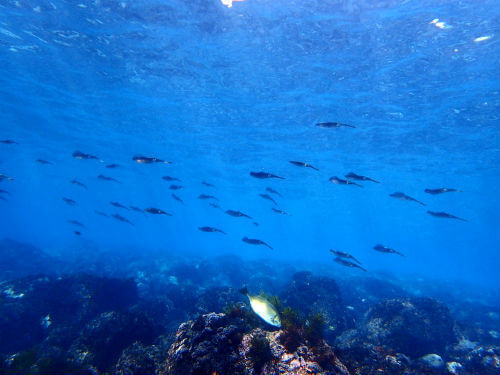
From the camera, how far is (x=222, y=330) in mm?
4426

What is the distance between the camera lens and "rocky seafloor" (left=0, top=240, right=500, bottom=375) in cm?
418

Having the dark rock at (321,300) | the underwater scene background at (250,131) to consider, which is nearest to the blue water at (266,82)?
the underwater scene background at (250,131)

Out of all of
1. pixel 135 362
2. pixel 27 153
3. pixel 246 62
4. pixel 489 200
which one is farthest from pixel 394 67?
pixel 27 153

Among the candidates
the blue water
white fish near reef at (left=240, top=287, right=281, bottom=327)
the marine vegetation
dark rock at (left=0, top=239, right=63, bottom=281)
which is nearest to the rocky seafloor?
the marine vegetation

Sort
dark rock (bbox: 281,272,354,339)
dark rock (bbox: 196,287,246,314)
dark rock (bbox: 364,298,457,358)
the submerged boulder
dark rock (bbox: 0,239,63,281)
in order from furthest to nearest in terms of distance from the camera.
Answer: dark rock (bbox: 0,239,63,281)
dark rock (bbox: 196,287,246,314)
dark rock (bbox: 281,272,354,339)
dark rock (bbox: 364,298,457,358)
the submerged boulder

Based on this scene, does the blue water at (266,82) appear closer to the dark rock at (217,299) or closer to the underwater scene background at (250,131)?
the underwater scene background at (250,131)

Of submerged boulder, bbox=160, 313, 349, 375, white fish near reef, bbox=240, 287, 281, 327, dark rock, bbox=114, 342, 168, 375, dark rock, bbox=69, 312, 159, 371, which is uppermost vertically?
white fish near reef, bbox=240, 287, 281, 327

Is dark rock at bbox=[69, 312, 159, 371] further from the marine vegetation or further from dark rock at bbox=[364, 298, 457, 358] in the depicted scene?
dark rock at bbox=[364, 298, 457, 358]

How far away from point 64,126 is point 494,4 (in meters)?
31.9

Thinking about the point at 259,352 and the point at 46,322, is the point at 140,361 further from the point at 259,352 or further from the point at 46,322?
the point at 46,322

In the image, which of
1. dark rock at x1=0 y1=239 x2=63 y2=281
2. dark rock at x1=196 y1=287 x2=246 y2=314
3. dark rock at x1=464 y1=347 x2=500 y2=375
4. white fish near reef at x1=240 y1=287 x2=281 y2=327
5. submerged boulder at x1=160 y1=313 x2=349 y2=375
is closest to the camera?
submerged boulder at x1=160 y1=313 x2=349 y2=375

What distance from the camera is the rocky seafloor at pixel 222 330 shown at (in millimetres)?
4180

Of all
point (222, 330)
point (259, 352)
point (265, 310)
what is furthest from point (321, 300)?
point (259, 352)

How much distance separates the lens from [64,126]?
26.6 m
